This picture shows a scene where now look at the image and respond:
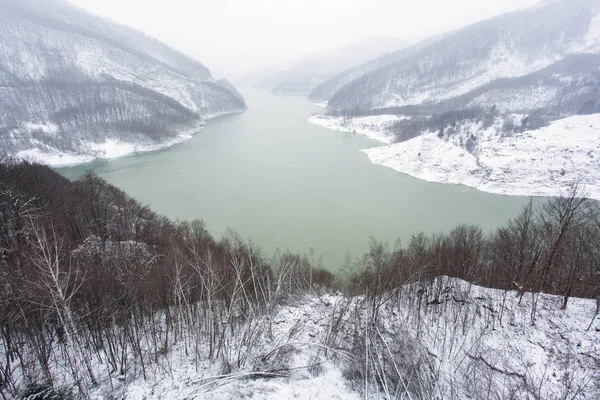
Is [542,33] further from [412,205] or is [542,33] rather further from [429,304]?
[429,304]

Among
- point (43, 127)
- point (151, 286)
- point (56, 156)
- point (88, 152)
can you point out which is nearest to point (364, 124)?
point (88, 152)

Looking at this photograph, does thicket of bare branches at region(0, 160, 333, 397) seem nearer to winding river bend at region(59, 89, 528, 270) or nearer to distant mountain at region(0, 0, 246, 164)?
winding river bend at region(59, 89, 528, 270)

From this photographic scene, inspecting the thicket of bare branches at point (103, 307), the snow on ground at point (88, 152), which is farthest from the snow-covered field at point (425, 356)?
the snow on ground at point (88, 152)

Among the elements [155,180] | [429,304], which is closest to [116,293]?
[429,304]

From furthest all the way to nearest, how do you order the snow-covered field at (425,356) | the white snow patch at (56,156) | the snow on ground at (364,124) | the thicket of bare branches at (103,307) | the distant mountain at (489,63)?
the distant mountain at (489,63) → the snow on ground at (364,124) → the white snow patch at (56,156) → the snow-covered field at (425,356) → the thicket of bare branches at (103,307)

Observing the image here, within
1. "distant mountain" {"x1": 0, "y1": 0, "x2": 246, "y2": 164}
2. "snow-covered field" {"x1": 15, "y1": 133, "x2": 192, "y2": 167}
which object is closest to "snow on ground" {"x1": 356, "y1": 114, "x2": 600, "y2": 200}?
"snow-covered field" {"x1": 15, "y1": 133, "x2": 192, "y2": 167}

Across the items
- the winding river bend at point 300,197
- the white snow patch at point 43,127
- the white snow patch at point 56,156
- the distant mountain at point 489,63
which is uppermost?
the distant mountain at point 489,63

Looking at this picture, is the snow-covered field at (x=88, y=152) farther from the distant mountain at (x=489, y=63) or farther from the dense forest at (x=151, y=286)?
the distant mountain at (x=489, y=63)

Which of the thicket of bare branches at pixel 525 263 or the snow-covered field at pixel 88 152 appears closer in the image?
the thicket of bare branches at pixel 525 263
